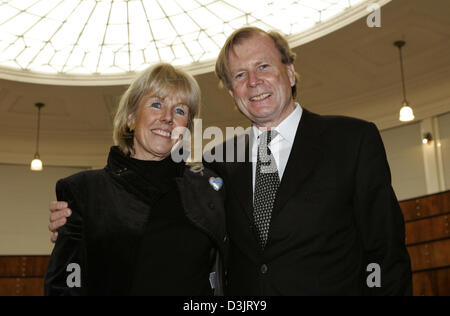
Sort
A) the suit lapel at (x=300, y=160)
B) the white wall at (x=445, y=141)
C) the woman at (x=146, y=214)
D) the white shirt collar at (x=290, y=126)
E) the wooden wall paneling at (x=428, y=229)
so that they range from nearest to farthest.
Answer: the suit lapel at (x=300, y=160) < the woman at (x=146, y=214) < the white shirt collar at (x=290, y=126) < the wooden wall paneling at (x=428, y=229) < the white wall at (x=445, y=141)

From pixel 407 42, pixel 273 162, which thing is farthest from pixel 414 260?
pixel 273 162

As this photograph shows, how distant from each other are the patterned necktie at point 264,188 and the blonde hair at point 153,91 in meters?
0.58

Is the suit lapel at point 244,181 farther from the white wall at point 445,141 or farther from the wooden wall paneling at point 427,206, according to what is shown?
the white wall at point 445,141

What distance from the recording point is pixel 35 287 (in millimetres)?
13805

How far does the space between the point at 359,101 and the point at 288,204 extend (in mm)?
11646

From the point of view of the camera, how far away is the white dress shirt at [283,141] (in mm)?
2871

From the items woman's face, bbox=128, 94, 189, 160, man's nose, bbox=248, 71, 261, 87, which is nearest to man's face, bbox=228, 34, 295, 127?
man's nose, bbox=248, 71, 261, 87

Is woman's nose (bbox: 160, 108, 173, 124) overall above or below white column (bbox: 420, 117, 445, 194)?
below

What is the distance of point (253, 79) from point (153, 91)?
606 millimetres

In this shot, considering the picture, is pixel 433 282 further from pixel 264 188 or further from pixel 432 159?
pixel 264 188

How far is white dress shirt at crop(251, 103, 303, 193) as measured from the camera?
9.42 feet

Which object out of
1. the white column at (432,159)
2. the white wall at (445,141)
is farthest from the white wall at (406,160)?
the white wall at (445,141)

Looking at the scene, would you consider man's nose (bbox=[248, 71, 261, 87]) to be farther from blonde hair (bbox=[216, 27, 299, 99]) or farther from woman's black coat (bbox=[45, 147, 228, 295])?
woman's black coat (bbox=[45, 147, 228, 295])

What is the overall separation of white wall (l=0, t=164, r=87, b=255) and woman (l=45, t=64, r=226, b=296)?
14.0 metres
